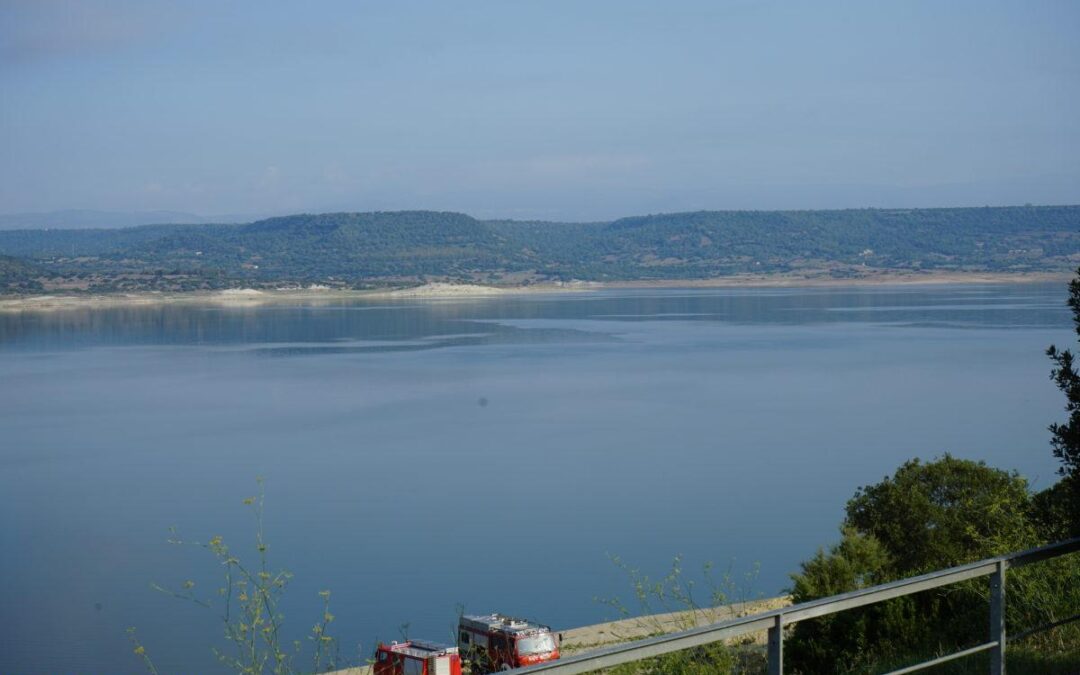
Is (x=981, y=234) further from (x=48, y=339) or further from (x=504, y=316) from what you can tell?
(x=48, y=339)

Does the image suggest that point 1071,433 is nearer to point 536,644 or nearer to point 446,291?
point 536,644

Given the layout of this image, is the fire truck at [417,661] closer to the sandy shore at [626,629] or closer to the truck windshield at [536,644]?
the truck windshield at [536,644]

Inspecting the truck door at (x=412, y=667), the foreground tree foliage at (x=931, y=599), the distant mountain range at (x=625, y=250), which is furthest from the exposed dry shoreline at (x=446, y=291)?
the foreground tree foliage at (x=931, y=599)

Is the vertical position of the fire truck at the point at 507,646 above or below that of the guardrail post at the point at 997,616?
below

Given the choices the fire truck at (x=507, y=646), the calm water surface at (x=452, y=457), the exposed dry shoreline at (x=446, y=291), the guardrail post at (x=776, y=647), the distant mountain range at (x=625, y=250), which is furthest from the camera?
the distant mountain range at (x=625, y=250)

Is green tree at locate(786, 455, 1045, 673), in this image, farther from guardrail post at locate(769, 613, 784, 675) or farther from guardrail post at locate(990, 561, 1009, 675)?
guardrail post at locate(769, 613, 784, 675)

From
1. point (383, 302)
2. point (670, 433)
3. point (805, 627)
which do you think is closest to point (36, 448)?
point (670, 433)

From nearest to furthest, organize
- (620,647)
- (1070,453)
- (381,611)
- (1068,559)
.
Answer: (620,647) → (1070,453) → (1068,559) → (381,611)

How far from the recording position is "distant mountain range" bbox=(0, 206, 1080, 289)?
5945 inches

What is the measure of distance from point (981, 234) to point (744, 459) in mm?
161725

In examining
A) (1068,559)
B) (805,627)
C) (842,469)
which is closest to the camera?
(1068,559)

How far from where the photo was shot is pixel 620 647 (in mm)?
3139

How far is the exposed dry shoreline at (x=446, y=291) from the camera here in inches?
4144

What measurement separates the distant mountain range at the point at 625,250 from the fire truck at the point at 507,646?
391ft
